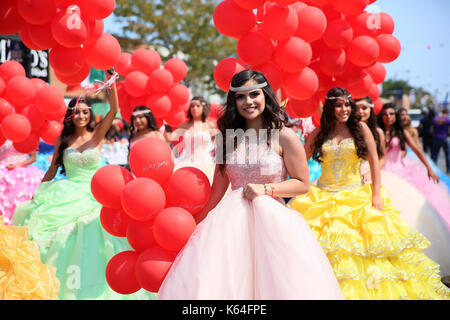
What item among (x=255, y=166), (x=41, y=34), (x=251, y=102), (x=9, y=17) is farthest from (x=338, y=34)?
(x=9, y=17)

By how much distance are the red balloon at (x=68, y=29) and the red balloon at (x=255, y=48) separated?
1343 mm

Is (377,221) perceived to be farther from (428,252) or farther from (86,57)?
(86,57)

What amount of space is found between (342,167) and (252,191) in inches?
83.0

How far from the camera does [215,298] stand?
221 cm

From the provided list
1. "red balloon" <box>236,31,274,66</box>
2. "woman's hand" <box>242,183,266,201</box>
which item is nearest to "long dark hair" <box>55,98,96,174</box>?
"red balloon" <box>236,31,274,66</box>

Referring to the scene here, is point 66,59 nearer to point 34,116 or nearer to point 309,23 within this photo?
point 34,116

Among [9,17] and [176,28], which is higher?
[176,28]

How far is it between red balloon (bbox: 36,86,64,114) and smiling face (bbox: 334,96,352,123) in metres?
3.11

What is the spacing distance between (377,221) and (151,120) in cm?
316

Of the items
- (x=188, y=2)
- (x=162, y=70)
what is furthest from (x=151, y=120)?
(x=188, y=2)

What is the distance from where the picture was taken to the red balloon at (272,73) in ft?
12.9

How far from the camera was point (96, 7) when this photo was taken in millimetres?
3422

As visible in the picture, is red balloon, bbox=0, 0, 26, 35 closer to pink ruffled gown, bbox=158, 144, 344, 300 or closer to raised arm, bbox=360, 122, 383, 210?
pink ruffled gown, bbox=158, 144, 344, 300

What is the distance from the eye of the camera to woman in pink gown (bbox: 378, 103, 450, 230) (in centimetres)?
627
